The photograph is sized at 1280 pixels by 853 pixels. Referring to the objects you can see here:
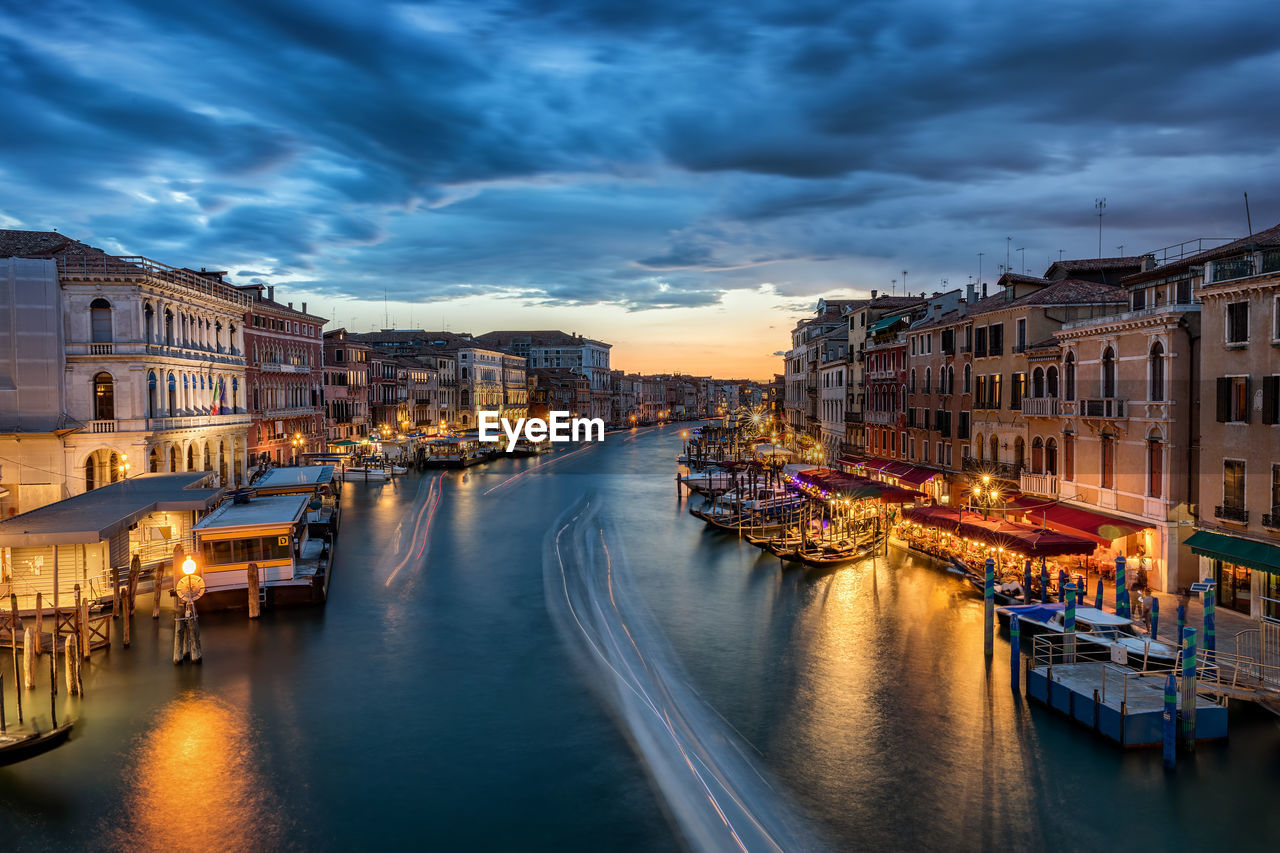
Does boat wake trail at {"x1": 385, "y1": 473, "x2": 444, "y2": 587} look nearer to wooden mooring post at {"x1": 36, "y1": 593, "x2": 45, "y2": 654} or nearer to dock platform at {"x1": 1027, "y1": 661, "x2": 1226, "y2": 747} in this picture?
wooden mooring post at {"x1": 36, "y1": 593, "x2": 45, "y2": 654}

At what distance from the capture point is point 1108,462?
80.1 ft

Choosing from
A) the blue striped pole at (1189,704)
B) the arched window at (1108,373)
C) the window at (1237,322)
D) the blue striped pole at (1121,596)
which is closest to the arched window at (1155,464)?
the arched window at (1108,373)

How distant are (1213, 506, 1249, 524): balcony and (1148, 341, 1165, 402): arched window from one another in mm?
3434

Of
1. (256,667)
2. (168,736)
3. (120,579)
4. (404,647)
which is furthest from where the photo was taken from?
(120,579)

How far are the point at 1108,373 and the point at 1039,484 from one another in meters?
4.78

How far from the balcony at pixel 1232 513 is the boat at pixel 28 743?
23932mm

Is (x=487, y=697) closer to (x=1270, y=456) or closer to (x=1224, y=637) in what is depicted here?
(x=1224, y=637)

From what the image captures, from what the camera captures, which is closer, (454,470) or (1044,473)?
(1044,473)

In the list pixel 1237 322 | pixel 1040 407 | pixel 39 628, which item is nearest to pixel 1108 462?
pixel 1040 407

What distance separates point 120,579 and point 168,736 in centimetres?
934

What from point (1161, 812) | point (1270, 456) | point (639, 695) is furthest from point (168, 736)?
point (1270, 456)

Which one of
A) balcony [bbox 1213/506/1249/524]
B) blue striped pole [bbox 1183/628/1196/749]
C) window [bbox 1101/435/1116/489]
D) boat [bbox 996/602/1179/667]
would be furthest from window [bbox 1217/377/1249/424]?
blue striped pole [bbox 1183/628/1196/749]

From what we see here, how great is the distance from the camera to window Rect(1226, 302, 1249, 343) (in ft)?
63.2

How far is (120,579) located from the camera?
22297 mm
